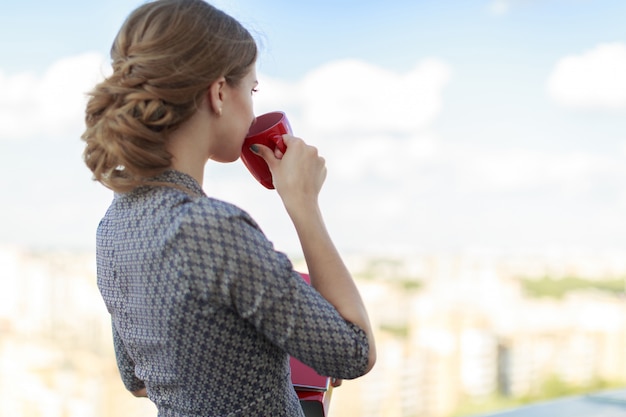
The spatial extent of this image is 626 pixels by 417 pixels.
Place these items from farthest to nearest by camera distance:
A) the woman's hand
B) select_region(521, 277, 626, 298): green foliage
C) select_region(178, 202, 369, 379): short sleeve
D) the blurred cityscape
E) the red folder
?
select_region(521, 277, 626, 298): green foliage, the blurred cityscape, the red folder, the woman's hand, select_region(178, 202, 369, 379): short sleeve

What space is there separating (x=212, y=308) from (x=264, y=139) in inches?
10.0

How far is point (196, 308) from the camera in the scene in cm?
71

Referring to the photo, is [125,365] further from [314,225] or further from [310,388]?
[314,225]

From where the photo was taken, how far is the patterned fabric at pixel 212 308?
2.30 feet

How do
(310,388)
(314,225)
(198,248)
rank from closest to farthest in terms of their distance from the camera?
(198,248)
(314,225)
(310,388)

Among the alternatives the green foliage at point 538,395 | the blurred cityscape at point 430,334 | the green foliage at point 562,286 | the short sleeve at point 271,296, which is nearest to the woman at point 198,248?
the short sleeve at point 271,296

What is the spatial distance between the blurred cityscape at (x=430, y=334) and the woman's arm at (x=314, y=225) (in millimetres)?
2158

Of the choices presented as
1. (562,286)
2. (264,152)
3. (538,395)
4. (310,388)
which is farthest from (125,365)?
Result: (538,395)

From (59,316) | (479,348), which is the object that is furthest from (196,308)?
(479,348)

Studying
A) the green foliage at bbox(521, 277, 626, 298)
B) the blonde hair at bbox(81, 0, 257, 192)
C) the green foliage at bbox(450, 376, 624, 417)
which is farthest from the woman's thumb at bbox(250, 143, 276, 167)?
the green foliage at bbox(521, 277, 626, 298)

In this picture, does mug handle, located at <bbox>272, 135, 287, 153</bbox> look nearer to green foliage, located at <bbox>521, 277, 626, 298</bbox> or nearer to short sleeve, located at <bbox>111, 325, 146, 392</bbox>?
short sleeve, located at <bbox>111, 325, 146, 392</bbox>

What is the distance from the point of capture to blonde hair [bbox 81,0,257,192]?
0.74 m

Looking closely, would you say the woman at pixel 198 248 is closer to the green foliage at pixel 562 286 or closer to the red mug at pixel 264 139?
the red mug at pixel 264 139

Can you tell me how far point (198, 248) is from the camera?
2.29 ft
